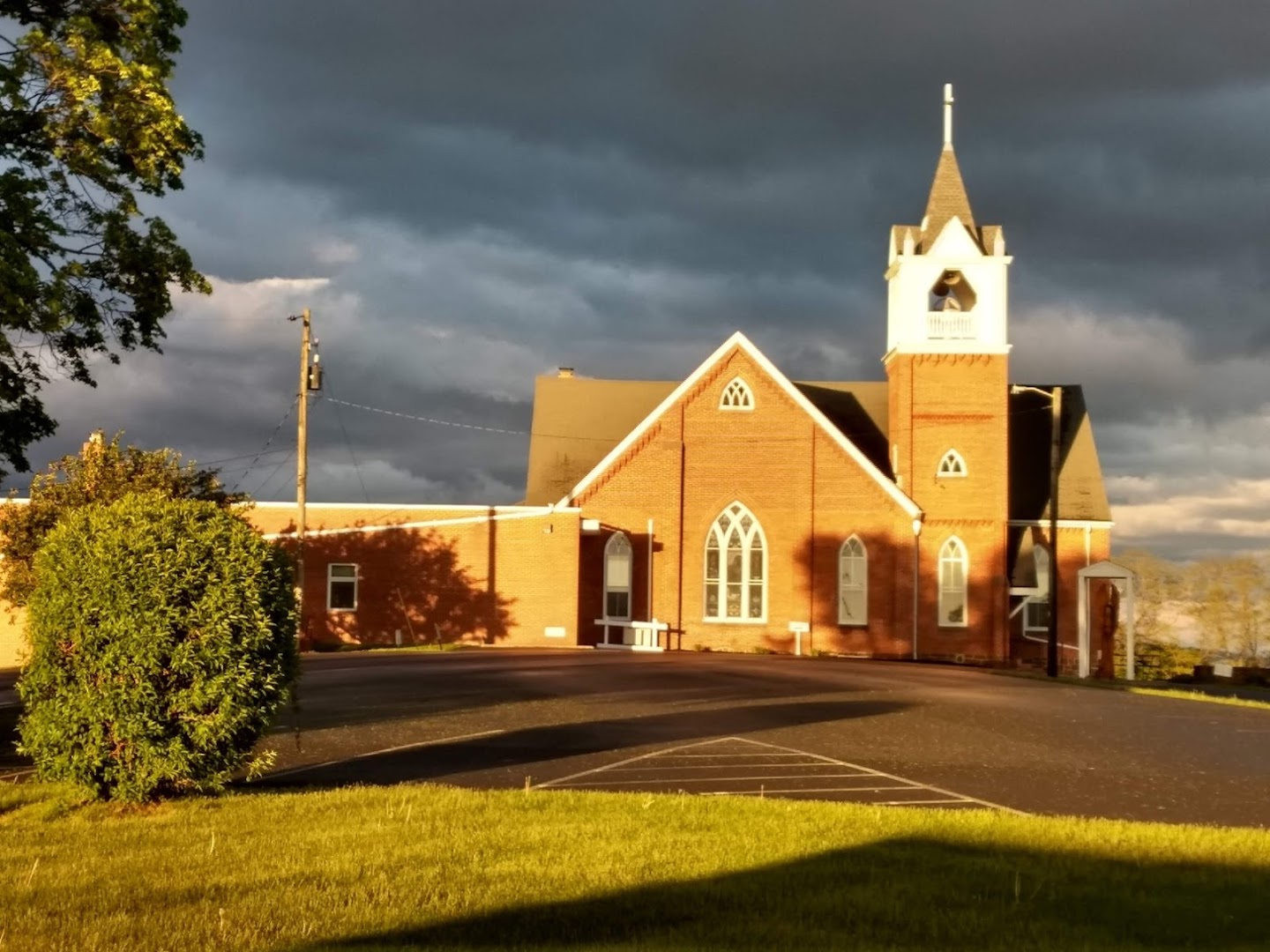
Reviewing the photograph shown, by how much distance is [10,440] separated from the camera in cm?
1861

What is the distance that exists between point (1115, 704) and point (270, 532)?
25.5 m

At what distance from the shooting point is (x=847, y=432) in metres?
48.7

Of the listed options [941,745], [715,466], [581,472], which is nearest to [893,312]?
[715,466]

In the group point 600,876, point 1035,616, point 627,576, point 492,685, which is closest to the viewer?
point 600,876

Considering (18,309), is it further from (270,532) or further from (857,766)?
(270,532)

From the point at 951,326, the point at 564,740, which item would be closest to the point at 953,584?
the point at 951,326

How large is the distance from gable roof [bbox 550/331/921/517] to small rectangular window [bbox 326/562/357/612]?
680 centimetres

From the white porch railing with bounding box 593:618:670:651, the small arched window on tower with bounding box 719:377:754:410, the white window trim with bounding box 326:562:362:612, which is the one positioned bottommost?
the white porch railing with bounding box 593:618:670:651

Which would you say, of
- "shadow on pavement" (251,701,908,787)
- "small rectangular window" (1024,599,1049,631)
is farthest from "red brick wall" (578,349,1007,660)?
"shadow on pavement" (251,701,908,787)

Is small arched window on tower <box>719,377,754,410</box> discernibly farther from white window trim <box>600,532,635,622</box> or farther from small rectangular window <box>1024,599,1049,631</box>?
small rectangular window <box>1024,599,1049,631</box>

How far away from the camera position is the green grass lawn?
7.78 metres

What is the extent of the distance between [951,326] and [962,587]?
8.33 m

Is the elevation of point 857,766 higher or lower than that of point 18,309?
lower

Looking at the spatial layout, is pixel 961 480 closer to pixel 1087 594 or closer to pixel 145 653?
pixel 1087 594
